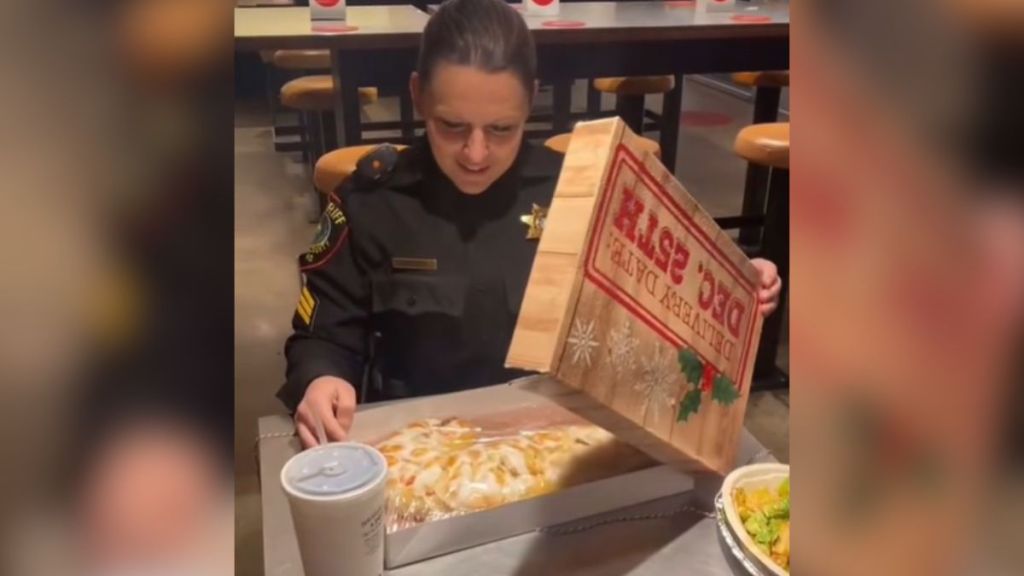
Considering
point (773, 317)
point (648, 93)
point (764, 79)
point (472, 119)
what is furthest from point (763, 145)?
point (472, 119)

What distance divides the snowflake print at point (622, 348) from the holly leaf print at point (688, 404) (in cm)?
9

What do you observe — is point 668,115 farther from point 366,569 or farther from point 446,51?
point 366,569

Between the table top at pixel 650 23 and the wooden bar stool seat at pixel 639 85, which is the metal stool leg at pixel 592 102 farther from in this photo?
the table top at pixel 650 23

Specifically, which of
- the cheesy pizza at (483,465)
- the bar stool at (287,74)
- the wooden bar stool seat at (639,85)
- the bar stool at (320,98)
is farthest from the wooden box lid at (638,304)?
the wooden bar stool seat at (639,85)

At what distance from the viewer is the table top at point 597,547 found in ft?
2.56

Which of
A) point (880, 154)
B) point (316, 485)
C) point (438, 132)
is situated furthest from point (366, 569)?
point (438, 132)

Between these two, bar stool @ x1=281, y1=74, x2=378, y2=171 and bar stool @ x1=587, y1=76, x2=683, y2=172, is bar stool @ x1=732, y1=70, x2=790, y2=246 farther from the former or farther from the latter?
bar stool @ x1=281, y1=74, x2=378, y2=171

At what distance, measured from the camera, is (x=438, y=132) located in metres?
1.32

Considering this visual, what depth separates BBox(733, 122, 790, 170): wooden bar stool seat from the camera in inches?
92.8

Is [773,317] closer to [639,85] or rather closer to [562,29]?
[562,29]

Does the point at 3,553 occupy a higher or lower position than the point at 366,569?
higher

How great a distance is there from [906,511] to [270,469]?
76cm

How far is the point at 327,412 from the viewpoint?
947 mm

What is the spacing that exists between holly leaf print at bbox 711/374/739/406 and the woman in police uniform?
55cm
